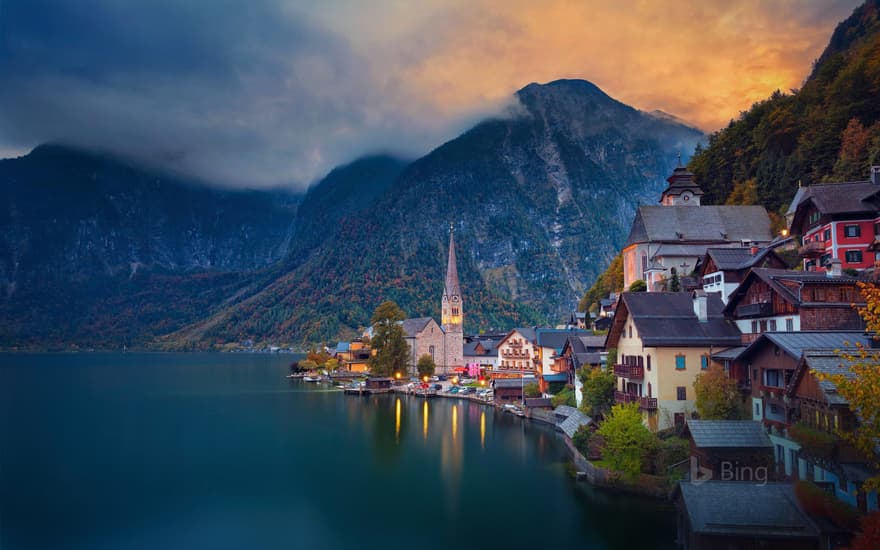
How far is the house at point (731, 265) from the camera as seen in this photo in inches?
1547

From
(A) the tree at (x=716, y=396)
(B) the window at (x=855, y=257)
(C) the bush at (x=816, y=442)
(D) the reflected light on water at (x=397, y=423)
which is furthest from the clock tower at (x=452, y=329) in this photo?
(C) the bush at (x=816, y=442)

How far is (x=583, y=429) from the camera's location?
4344 cm

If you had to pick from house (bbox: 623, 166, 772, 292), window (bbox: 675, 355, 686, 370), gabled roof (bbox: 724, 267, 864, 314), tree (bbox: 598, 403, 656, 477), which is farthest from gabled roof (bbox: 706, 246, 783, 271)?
house (bbox: 623, 166, 772, 292)

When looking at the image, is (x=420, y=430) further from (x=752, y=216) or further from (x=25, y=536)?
(x=752, y=216)

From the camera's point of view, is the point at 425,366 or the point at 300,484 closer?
the point at 300,484

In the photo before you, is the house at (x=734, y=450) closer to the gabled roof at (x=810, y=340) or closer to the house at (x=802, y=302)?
the gabled roof at (x=810, y=340)

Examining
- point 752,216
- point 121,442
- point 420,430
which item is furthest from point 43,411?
point 752,216

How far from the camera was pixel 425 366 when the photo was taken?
364 feet

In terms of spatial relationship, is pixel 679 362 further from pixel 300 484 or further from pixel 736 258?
pixel 300 484

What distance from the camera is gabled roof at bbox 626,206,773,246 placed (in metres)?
69.4

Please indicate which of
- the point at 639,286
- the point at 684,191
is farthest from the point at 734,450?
the point at 684,191

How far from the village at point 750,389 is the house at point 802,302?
0.24 ft

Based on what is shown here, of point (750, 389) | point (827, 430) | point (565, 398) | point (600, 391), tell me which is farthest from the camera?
→ point (565, 398)

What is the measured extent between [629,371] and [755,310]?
9058 mm
